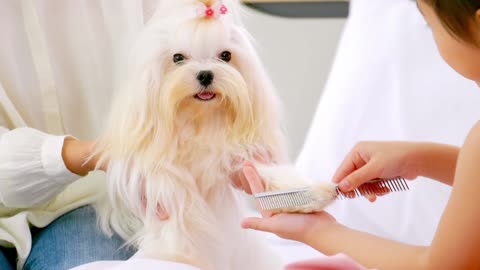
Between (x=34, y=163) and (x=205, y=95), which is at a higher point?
(x=205, y=95)

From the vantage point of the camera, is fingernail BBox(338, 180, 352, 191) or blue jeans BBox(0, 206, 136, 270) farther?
blue jeans BBox(0, 206, 136, 270)

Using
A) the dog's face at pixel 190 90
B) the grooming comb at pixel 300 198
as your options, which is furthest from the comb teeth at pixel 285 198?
the dog's face at pixel 190 90

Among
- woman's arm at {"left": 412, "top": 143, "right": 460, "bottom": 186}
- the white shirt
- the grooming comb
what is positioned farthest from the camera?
the white shirt

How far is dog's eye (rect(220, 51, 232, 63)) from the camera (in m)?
0.97

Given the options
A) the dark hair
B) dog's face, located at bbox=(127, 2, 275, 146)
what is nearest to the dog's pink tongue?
dog's face, located at bbox=(127, 2, 275, 146)

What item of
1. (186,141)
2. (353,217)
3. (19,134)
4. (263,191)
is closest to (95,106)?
(19,134)

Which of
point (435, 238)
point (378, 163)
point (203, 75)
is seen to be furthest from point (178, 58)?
point (435, 238)

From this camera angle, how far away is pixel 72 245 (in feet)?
3.55

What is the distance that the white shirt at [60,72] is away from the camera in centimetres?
117

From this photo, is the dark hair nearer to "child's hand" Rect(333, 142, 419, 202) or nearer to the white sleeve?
"child's hand" Rect(333, 142, 419, 202)

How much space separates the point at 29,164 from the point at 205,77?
0.34 m

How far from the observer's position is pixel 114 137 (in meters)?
1.00

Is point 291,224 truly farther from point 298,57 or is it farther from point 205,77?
point 298,57

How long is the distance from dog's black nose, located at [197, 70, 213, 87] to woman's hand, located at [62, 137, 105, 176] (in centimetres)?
24
